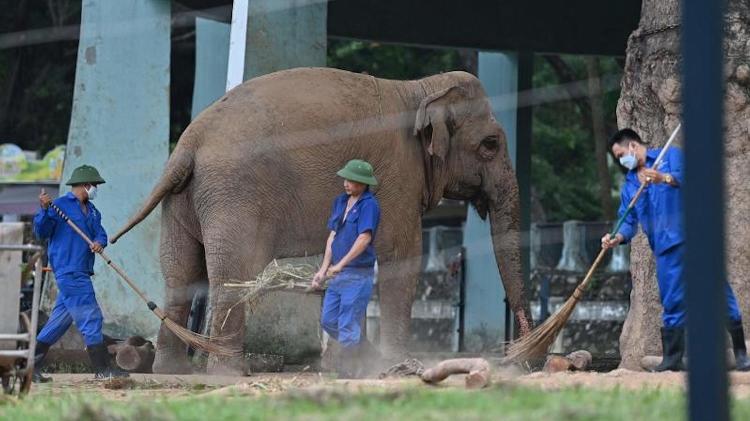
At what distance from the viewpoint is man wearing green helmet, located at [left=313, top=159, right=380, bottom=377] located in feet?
38.9

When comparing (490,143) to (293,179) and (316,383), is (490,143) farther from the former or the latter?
(316,383)

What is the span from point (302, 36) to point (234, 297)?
3.82 m

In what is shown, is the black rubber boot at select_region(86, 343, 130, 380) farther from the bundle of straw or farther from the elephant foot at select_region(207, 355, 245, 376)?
the bundle of straw

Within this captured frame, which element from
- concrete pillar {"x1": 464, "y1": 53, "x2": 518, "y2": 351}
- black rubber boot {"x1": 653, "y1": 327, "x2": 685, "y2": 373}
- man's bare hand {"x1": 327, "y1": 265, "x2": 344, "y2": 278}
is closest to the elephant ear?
man's bare hand {"x1": 327, "y1": 265, "x2": 344, "y2": 278}

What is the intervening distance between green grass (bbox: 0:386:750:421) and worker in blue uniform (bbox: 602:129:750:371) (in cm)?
213

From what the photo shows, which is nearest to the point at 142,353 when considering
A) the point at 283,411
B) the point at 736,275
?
the point at 736,275

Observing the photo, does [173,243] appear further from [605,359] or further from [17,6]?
[17,6]

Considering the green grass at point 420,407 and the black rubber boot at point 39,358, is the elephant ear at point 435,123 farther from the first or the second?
the green grass at point 420,407

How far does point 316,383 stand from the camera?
10555 millimetres

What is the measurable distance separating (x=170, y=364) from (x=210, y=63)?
5.61 metres

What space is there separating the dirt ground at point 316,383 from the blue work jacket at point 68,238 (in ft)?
2.91

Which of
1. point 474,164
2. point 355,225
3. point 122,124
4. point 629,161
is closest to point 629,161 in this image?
point 629,161

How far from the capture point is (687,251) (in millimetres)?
5566

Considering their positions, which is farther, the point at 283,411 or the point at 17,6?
the point at 17,6
